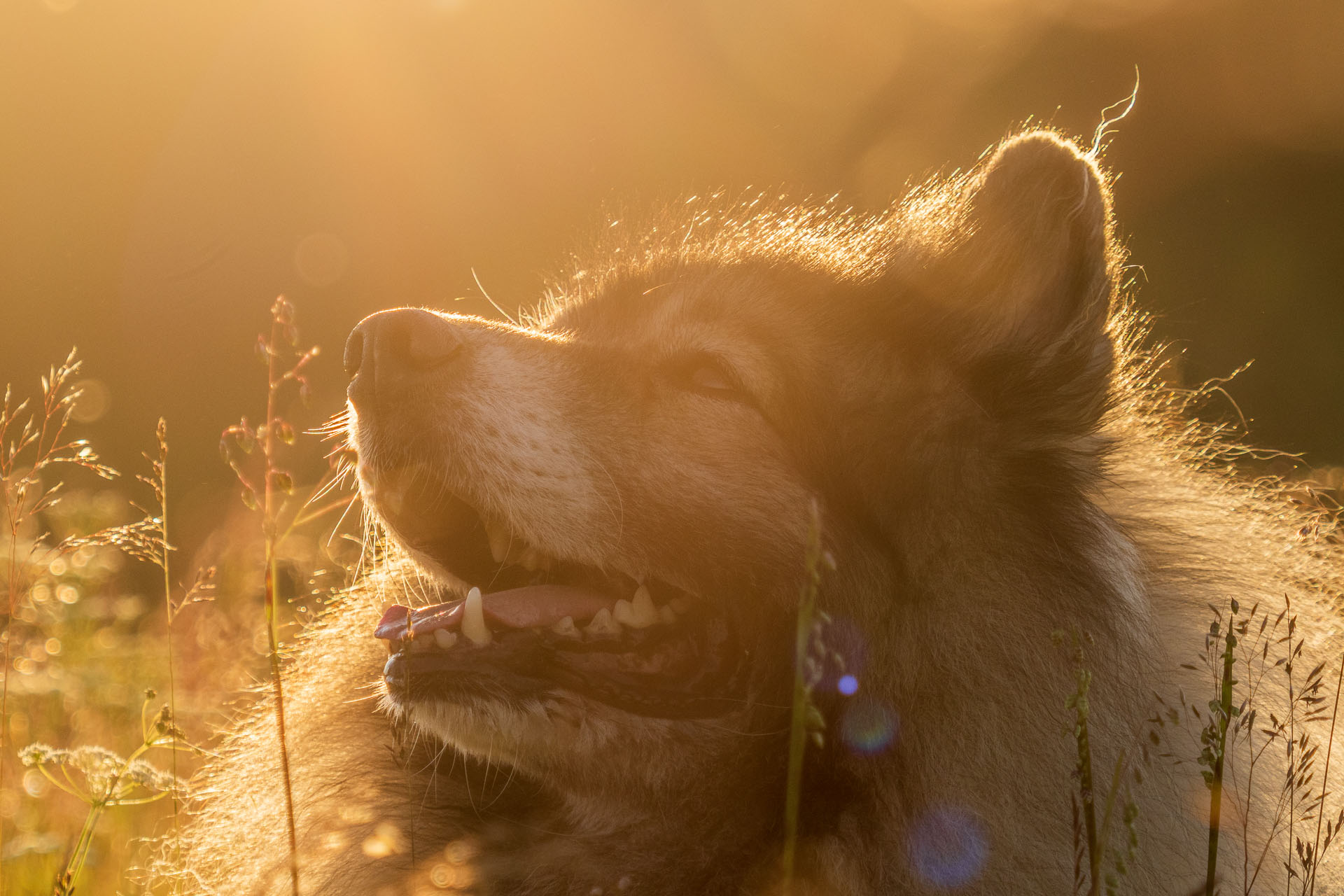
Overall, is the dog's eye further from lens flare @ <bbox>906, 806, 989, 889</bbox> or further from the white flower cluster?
the white flower cluster

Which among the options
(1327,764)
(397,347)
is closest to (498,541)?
(397,347)

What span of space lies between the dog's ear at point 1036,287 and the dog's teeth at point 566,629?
1297 mm

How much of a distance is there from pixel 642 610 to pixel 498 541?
1.63 ft

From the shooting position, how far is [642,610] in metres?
3.18

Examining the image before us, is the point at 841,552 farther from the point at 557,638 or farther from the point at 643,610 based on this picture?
the point at 557,638

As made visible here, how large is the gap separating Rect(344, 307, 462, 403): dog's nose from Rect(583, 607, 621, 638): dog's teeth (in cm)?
84

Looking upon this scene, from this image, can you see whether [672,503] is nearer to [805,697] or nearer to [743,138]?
[805,697]

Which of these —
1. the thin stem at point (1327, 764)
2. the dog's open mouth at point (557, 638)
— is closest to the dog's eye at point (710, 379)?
the dog's open mouth at point (557, 638)

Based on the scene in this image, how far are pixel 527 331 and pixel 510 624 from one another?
1055 millimetres

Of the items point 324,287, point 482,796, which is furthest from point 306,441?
point 482,796

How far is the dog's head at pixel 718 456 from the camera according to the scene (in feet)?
9.60

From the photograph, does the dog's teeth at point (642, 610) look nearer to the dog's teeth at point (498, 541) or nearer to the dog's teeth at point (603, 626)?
the dog's teeth at point (603, 626)

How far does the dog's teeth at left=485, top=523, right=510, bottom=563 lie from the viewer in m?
3.29

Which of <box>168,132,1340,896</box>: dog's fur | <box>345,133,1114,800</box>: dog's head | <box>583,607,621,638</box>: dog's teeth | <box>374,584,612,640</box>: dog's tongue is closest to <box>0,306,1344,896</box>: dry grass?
<box>168,132,1340,896</box>: dog's fur
